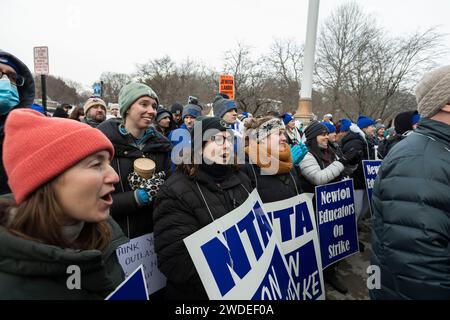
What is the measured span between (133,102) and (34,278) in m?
1.85

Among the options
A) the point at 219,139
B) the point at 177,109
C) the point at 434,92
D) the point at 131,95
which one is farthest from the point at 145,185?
the point at 177,109

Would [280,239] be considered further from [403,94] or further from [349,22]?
[349,22]

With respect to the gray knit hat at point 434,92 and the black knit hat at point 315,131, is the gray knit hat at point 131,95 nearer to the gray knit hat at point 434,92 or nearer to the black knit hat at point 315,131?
the gray knit hat at point 434,92

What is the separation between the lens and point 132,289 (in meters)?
1.17

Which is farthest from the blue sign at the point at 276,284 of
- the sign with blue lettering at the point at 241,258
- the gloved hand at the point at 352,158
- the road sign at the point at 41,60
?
the road sign at the point at 41,60

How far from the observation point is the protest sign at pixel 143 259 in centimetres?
225

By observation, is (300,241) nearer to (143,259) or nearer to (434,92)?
(143,259)

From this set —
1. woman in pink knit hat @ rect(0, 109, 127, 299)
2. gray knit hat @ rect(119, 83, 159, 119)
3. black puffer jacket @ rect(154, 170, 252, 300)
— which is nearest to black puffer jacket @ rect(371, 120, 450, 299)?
black puffer jacket @ rect(154, 170, 252, 300)

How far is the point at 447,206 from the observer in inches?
55.9

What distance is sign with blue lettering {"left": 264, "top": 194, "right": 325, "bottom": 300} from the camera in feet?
7.62

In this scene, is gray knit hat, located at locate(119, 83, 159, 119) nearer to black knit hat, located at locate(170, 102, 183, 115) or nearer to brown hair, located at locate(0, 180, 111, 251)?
brown hair, located at locate(0, 180, 111, 251)

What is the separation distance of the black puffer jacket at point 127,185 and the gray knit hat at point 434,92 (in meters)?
2.00

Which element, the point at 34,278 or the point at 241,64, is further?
the point at 241,64

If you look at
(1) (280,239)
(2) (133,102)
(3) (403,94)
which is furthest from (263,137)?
(3) (403,94)
